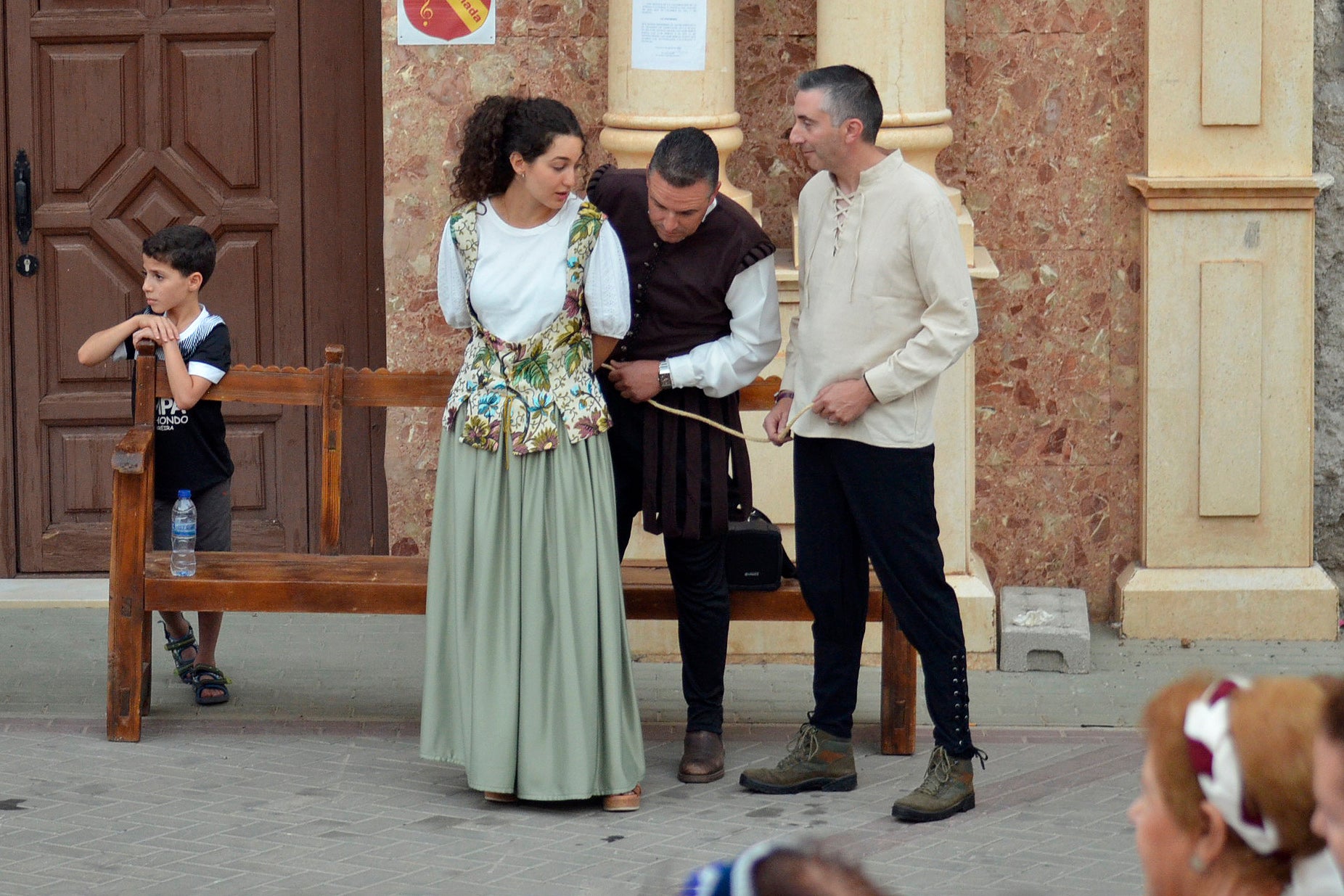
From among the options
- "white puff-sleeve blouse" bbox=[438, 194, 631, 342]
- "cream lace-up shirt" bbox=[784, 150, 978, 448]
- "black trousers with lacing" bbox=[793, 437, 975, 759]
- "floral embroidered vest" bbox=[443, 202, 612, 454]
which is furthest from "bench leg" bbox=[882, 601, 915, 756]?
"white puff-sleeve blouse" bbox=[438, 194, 631, 342]

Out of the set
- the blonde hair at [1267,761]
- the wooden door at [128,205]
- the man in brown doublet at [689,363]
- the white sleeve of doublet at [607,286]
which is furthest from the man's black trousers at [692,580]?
the blonde hair at [1267,761]

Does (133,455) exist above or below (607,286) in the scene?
below

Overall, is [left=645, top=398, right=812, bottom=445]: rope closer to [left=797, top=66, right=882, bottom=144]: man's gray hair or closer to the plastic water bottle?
[left=797, top=66, right=882, bottom=144]: man's gray hair

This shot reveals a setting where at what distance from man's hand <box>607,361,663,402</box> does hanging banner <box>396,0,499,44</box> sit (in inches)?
83.2

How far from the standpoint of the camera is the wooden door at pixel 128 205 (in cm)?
705

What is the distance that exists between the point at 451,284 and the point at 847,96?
3.76ft

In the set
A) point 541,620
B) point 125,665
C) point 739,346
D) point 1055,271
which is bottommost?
point 125,665

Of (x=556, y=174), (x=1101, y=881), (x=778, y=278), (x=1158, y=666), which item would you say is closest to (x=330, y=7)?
(x=778, y=278)

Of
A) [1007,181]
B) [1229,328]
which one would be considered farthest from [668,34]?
[1229,328]

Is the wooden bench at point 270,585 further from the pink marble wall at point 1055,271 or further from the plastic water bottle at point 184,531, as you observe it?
the pink marble wall at point 1055,271

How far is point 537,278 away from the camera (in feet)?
15.9

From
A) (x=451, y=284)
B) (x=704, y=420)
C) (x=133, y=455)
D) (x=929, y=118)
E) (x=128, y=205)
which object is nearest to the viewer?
(x=451, y=284)

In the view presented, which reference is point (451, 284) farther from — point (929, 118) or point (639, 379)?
point (929, 118)

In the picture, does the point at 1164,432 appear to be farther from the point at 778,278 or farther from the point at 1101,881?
the point at 1101,881
